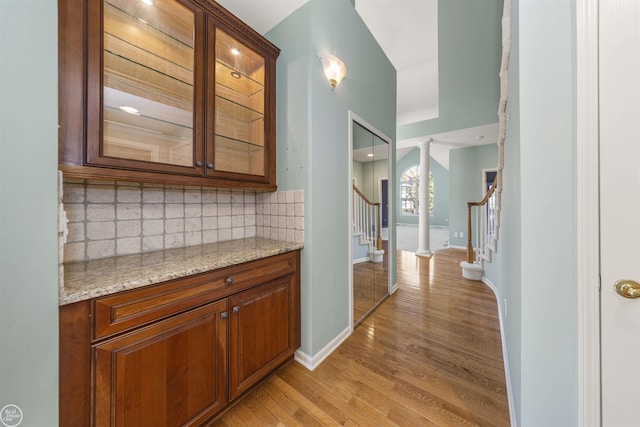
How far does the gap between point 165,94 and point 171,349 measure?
52.7 inches

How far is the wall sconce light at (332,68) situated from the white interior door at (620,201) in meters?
1.29

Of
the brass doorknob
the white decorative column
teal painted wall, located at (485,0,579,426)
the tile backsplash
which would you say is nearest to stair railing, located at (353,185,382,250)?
the tile backsplash

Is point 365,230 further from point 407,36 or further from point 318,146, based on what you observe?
point 407,36

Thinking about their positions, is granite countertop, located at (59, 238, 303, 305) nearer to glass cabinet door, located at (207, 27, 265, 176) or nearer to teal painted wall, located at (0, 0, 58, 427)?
teal painted wall, located at (0, 0, 58, 427)

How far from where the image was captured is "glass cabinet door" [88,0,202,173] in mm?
1050

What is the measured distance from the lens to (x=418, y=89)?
576 cm

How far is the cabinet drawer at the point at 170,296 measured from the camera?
829 mm

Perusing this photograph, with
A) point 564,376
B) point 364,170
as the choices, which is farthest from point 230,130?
point 564,376

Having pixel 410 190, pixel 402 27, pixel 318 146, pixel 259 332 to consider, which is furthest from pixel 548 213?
pixel 410 190

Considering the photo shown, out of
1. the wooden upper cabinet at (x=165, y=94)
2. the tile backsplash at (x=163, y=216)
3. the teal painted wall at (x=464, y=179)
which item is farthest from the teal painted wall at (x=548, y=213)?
the teal painted wall at (x=464, y=179)

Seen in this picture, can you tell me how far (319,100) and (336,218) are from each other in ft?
3.01

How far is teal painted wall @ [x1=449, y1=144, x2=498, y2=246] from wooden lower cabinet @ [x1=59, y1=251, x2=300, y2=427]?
6.05 metres

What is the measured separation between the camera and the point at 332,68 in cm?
165

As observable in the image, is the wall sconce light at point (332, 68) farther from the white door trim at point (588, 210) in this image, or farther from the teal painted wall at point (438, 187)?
the teal painted wall at point (438, 187)
